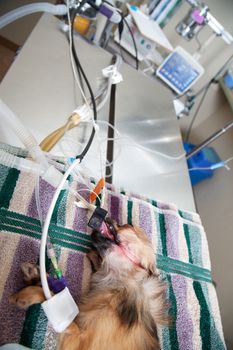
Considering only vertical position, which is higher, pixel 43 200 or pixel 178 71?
pixel 178 71

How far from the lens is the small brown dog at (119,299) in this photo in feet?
1.84

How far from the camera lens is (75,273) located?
0.66m

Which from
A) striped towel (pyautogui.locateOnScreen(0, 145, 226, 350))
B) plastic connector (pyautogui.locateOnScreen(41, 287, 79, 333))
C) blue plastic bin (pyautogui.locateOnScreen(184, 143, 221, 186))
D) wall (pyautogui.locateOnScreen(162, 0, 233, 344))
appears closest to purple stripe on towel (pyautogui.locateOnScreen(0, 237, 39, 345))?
striped towel (pyautogui.locateOnScreen(0, 145, 226, 350))

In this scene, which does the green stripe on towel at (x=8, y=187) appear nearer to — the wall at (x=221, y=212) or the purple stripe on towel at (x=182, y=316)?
the purple stripe on towel at (x=182, y=316)

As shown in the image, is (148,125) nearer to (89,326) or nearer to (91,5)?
(91,5)

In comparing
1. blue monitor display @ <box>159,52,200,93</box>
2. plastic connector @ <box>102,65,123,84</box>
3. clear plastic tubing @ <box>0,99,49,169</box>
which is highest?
blue monitor display @ <box>159,52,200,93</box>

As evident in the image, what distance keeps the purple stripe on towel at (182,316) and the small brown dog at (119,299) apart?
9 centimetres

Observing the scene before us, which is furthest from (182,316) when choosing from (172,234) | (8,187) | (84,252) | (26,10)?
(26,10)

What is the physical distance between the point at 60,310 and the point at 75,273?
16 cm

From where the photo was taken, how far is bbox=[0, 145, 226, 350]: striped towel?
54cm

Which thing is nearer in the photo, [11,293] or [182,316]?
[11,293]

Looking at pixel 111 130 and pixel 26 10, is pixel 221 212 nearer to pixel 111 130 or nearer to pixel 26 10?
pixel 111 130

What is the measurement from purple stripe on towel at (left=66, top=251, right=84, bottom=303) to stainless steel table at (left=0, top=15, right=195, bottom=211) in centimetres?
41

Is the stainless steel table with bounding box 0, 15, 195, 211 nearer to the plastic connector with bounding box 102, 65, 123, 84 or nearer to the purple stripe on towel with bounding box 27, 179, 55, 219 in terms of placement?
the plastic connector with bounding box 102, 65, 123, 84
